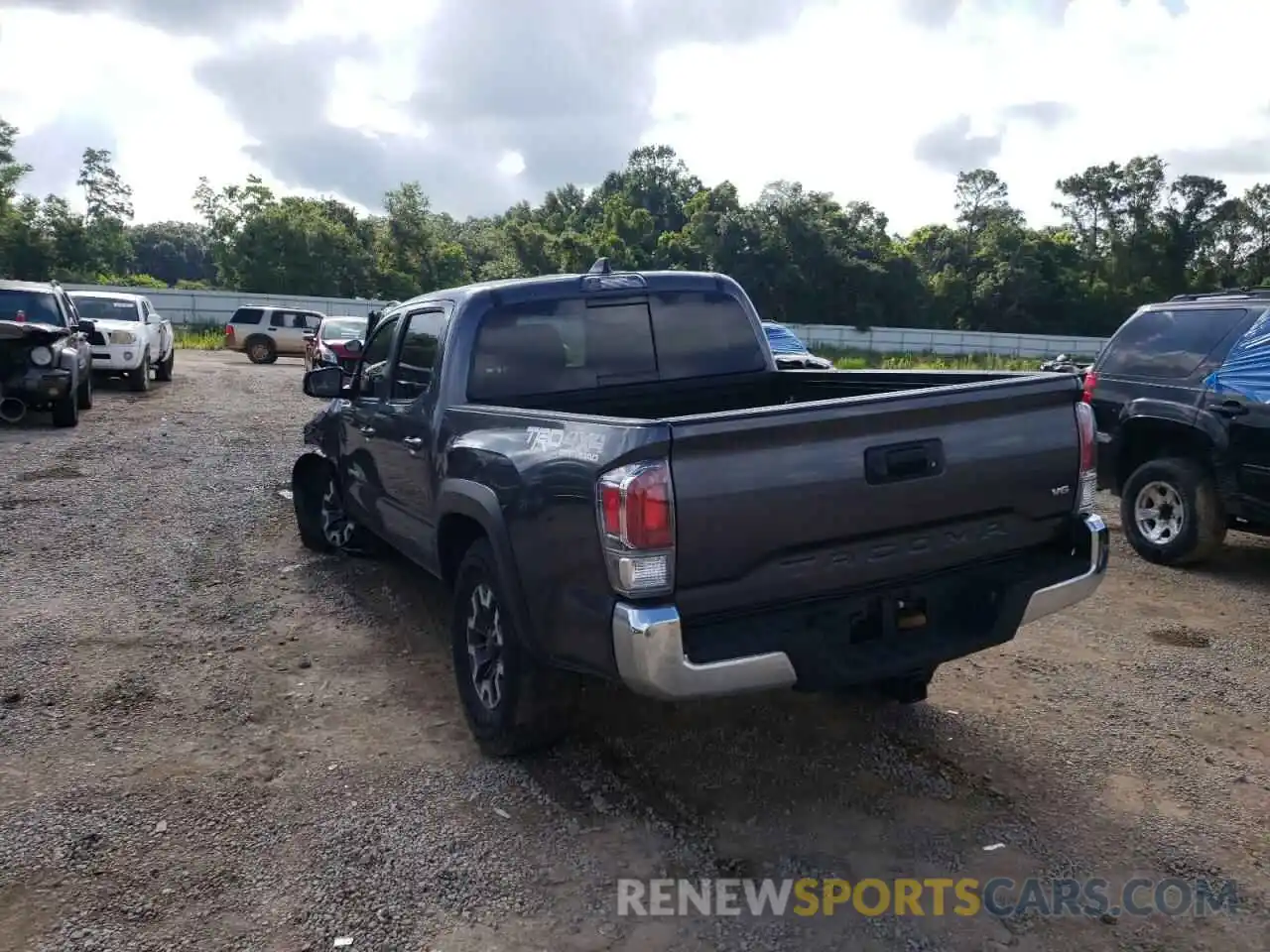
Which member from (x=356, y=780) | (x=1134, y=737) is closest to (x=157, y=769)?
(x=356, y=780)

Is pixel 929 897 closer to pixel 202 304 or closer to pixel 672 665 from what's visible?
pixel 672 665

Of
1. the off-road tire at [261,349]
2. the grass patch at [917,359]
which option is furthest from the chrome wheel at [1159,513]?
the grass patch at [917,359]

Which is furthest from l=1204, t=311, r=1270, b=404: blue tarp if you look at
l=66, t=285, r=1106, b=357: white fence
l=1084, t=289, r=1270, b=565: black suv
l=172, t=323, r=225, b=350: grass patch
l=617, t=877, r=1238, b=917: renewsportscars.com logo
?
l=66, t=285, r=1106, b=357: white fence

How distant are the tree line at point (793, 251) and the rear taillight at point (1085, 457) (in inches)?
1928

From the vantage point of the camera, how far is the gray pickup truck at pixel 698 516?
310cm

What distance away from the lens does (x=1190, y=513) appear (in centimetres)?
686

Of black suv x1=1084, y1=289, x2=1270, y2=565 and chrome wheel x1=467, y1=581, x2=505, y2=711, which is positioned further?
black suv x1=1084, y1=289, x2=1270, y2=565

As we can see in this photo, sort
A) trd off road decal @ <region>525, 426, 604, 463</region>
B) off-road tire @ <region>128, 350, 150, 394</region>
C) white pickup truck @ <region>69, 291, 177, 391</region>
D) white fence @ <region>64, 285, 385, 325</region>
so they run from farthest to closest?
white fence @ <region>64, 285, 385, 325</region>
off-road tire @ <region>128, 350, 150, 394</region>
white pickup truck @ <region>69, 291, 177, 391</region>
trd off road decal @ <region>525, 426, 604, 463</region>

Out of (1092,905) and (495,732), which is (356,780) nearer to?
(495,732)

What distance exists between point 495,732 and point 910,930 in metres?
1.70

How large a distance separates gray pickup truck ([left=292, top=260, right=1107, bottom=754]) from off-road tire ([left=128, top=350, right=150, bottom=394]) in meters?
14.0

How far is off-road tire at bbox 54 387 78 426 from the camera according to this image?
12.2 m

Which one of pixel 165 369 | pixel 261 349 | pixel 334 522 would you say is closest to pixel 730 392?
pixel 334 522

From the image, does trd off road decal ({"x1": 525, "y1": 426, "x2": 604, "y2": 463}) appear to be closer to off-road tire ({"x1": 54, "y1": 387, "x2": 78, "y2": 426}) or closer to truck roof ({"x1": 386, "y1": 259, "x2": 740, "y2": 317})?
truck roof ({"x1": 386, "y1": 259, "x2": 740, "y2": 317})
